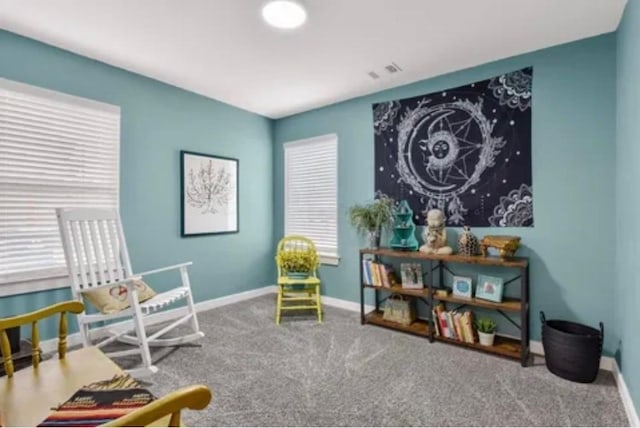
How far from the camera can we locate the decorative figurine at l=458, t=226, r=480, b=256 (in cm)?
278

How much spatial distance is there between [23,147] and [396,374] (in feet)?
10.7

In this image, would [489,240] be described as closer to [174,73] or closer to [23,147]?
[174,73]

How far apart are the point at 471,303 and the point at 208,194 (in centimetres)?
292

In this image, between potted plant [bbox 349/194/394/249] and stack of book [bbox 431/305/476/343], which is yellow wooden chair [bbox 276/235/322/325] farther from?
stack of book [bbox 431/305/476/343]

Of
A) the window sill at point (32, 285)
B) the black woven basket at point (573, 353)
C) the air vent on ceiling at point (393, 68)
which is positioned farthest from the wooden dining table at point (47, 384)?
the air vent on ceiling at point (393, 68)

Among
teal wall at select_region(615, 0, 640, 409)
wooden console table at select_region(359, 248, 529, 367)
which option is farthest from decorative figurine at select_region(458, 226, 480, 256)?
teal wall at select_region(615, 0, 640, 409)

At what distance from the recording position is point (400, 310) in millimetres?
3141

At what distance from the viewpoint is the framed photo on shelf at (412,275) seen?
3066 mm

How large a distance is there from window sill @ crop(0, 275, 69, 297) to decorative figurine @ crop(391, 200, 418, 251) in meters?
2.91

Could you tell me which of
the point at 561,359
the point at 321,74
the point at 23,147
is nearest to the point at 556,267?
the point at 561,359

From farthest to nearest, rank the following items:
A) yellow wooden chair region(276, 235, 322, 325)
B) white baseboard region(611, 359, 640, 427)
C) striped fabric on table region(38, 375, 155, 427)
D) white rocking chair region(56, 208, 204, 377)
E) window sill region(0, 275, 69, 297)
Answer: yellow wooden chair region(276, 235, 322, 325) < window sill region(0, 275, 69, 297) < white rocking chair region(56, 208, 204, 377) < white baseboard region(611, 359, 640, 427) < striped fabric on table region(38, 375, 155, 427)

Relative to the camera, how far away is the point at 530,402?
1.95 meters

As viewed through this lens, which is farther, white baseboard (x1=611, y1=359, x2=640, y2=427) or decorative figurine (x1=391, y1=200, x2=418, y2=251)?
decorative figurine (x1=391, y1=200, x2=418, y2=251)

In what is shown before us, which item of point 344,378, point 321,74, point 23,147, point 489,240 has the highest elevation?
point 321,74
